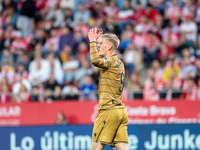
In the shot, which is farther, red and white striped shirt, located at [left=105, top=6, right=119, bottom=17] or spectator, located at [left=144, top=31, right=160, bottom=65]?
red and white striped shirt, located at [left=105, top=6, right=119, bottom=17]

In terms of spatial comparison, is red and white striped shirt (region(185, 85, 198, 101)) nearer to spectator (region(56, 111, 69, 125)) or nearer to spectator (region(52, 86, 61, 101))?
spectator (region(56, 111, 69, 125))

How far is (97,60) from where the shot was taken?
4602 millimetres

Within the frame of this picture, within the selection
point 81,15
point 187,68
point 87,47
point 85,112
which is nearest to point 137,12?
point 81,15

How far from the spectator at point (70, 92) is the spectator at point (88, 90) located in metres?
0.17

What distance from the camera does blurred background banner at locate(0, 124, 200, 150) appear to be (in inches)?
282

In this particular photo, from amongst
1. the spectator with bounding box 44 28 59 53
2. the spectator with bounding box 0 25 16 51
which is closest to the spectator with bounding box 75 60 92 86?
the spectator with bounding box 44 28 59 53

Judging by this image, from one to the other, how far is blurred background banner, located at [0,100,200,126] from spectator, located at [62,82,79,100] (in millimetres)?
146

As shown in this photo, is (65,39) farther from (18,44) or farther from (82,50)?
(18,44)

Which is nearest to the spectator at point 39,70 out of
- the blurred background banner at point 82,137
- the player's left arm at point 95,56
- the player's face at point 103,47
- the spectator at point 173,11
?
the blurred background banner at point 82,137

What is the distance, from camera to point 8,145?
715cm

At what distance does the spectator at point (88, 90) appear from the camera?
1083cm

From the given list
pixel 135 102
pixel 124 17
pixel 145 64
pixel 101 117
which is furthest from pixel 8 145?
pixel 124 17

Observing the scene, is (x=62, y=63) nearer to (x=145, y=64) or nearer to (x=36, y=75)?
(x=36, y=75)

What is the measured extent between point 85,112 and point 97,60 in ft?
21.3
